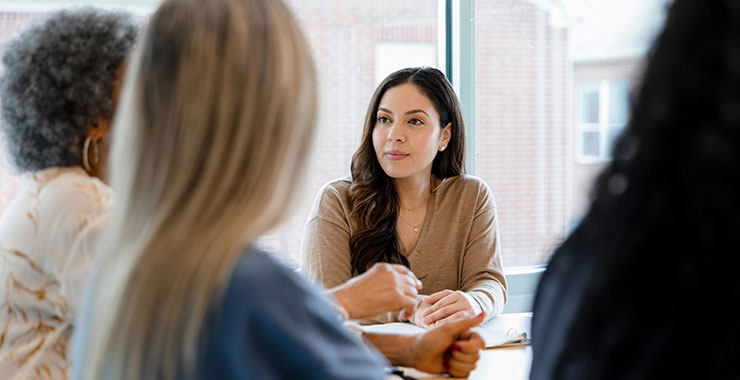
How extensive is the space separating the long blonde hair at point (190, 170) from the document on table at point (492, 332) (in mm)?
1006

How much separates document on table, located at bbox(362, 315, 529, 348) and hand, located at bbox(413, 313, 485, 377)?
166 millimetres

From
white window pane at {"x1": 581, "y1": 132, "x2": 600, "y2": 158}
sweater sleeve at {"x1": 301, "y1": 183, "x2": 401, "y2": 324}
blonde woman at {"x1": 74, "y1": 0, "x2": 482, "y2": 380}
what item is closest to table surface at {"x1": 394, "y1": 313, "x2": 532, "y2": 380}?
sweater sleeve at {"x1": 301, "y1": 183, "x2": 401, "y2": 324}

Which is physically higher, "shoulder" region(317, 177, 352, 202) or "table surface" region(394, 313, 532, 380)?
"shoulder" region(317, 177, 352, 202)

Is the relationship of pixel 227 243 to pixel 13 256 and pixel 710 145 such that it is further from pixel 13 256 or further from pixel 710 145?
pixel 13 256

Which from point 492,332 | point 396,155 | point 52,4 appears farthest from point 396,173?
point 52,4

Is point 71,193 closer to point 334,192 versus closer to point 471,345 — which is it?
point 471,345

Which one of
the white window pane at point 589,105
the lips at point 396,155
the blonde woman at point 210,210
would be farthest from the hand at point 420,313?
the white window pane at point 589,105

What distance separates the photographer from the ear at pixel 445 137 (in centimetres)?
272

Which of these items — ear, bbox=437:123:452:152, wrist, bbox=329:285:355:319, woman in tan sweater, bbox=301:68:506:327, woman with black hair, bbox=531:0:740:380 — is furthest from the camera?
ear, bbox=437:123:452:152

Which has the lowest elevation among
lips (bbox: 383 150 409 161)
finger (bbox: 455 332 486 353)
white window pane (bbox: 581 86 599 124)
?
finger (bbox: 455 332 486 353)

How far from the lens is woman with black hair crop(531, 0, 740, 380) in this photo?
756mm

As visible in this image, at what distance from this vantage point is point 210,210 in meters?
0.86

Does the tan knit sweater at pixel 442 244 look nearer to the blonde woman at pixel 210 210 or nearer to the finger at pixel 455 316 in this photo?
the finger at pixel 455 316

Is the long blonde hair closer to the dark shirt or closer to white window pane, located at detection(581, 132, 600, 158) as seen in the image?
the dark shirt
